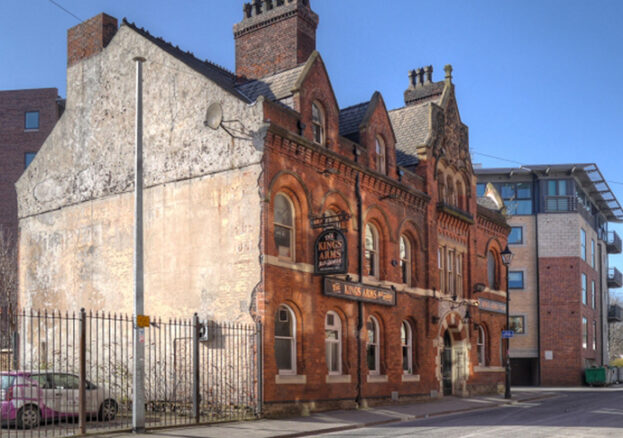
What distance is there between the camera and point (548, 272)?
55.2 m

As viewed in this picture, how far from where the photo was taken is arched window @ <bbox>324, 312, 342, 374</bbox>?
933 inches

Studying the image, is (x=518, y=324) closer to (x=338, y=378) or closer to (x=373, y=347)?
(x=373, y=347)

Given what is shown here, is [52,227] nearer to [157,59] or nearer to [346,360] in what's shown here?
[157,59]

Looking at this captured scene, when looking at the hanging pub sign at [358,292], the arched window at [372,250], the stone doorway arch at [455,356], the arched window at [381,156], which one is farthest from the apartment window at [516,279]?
the arched window at [372,250]

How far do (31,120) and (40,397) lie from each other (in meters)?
40.6

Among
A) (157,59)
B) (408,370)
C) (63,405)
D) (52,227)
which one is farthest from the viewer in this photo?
(408,370)

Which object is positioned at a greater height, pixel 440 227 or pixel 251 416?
pixel 440 227

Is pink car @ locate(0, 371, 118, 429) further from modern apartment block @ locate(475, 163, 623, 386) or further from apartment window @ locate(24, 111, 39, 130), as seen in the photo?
modern apartment block @ locate(475, 163, 623, 386)

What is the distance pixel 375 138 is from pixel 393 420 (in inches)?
411

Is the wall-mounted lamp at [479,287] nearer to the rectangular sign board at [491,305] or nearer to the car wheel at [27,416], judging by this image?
the rectangular sign board at [491,305]

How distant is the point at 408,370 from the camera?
2853cm

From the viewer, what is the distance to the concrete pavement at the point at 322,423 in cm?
1653

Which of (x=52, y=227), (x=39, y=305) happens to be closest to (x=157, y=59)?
(x=52, y=227)

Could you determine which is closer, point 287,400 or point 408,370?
point 287,400
